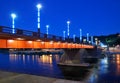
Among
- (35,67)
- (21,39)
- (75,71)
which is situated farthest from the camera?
(35,67)

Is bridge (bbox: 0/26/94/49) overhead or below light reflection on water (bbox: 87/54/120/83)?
overhead

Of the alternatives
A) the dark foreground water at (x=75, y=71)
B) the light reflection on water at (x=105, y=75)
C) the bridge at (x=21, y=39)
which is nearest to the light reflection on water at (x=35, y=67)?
the dark foreground water at (x=75, y=71)

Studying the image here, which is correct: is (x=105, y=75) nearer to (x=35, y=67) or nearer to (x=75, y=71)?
(x=75, y=71)

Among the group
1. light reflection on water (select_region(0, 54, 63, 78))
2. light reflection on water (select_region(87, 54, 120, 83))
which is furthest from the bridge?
light reflection on water (select_region(0, 54, 63, 78))

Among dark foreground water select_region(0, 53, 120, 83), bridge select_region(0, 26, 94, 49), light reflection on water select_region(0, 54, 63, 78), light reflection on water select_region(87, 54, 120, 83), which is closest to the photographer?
bridge select_region(0, 26, 94, 49)

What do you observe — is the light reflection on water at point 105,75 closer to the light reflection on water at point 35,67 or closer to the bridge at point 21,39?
the light reflection on water at point 35,67

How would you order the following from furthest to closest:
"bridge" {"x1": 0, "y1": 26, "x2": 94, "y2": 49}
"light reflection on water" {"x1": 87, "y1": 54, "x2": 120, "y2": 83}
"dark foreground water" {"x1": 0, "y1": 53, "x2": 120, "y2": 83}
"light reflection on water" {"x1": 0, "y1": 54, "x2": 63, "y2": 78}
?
"light reflection on water" {"x1": 0, "y1": 54, "x2": 63, "y2": 78} < "dark foreground water" {"x1": 0, "y1": 53, "x2": 120, "y2": 83} < "light reflection on water" {"x1": 87, "y1": 54, "x2": 120, "y2": 83} < "bridge" {"x1": 0, "y1": 26, "x2": 94, "y2": 49}

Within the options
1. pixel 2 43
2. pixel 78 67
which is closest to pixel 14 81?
pixel 2 43

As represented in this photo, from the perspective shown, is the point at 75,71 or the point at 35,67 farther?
the point at 35,67

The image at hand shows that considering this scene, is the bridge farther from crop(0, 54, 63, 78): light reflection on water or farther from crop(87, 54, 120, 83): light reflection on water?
Result: crop(0, 54, 63, 78): light reflection on water

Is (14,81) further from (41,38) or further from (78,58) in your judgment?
(78,58)

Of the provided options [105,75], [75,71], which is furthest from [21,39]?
[75,71]

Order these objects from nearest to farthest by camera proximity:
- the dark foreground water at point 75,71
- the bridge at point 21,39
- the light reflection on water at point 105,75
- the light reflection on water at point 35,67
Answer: the bridge at point 21,39 → the light reflection on water at point 105,75 → the dark foreground water at point 75,71 → the light reflection on water at point 35,67

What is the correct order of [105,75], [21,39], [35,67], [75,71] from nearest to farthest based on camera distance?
[21,39]
[105,75]
[75,71]
[35,67]
